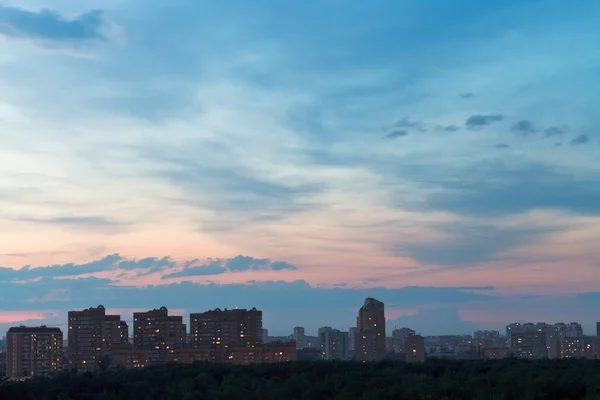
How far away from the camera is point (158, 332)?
13762cm

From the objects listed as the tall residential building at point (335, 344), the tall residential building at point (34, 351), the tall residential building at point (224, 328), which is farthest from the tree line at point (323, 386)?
the tall residential building at point (335, 344)

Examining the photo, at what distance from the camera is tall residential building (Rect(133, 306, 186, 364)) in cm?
13488

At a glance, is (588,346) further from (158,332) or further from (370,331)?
(158,332)

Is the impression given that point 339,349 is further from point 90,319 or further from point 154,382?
point 154,382

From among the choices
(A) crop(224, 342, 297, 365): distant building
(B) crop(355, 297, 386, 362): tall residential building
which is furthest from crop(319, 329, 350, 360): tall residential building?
(A) crop(224, 342, 297, 365): distant building

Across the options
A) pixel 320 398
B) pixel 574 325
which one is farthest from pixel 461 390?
pixel 574 325

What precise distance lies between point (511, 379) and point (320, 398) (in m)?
6.44

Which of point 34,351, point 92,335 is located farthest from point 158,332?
point 34,351

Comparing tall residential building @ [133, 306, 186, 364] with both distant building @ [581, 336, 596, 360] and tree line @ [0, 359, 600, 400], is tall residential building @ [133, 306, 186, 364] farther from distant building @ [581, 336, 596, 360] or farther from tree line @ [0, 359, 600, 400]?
tree line @ [0, 359, 600, 400]

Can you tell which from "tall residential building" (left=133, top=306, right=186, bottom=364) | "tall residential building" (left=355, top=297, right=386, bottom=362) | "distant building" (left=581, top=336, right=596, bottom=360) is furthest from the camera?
"tall residential building" (left=355, top=297, right=386, bottom=362)

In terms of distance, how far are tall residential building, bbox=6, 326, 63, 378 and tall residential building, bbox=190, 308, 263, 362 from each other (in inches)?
899

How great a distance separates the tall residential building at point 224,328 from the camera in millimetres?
137500

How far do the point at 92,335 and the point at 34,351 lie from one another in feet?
39.6

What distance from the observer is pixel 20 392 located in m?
27.2
